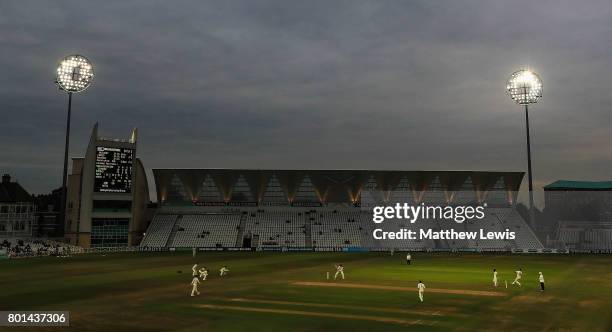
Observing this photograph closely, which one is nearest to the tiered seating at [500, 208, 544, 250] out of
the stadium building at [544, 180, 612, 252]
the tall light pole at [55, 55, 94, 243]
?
the stadium building at [544, 180, 612, 252]

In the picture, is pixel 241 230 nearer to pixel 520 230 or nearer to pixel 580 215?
pixel 520 230

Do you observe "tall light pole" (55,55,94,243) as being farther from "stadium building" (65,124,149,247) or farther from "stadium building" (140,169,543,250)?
"stadium building" (140,169,543,250)

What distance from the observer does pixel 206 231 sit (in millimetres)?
94312

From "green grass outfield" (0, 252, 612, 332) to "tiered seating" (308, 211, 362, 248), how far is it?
45750 millimetres

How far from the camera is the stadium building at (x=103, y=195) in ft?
268

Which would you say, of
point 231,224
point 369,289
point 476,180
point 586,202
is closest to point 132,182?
point 231,224

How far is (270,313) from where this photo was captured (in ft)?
81.9

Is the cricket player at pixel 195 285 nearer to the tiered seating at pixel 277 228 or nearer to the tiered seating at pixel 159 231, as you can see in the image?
the tiered seating at pixel 159 231

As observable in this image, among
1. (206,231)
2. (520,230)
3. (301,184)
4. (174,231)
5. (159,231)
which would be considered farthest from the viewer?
(301,184)

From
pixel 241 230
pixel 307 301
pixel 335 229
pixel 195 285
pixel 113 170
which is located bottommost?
pixel 307 301

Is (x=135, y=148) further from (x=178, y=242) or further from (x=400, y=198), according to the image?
(x=400, y=198)

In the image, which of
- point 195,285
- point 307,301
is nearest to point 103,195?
point 195,285


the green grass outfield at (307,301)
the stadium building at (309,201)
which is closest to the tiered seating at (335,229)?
the stadium building at (309,201)

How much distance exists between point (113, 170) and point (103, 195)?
4699mm
